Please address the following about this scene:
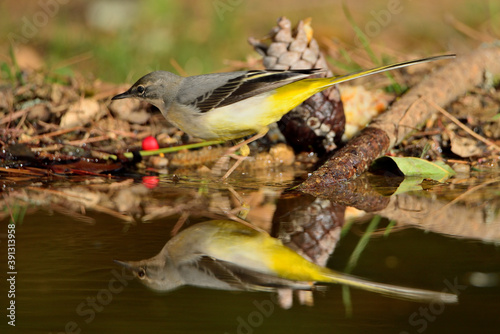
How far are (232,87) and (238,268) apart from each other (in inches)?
88.8

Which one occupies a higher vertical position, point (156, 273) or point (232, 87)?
point (232, 87)

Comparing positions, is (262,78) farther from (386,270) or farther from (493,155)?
(386,270)

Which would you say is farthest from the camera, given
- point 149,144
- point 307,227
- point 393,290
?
point 149,144

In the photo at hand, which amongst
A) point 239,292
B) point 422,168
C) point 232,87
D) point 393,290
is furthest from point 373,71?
point 239,292

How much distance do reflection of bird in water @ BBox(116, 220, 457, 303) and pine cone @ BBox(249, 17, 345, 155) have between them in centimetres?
226

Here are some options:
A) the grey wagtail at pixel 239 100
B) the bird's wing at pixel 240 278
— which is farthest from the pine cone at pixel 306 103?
the bird's wing at pixel 240 278

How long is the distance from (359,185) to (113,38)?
6.14m

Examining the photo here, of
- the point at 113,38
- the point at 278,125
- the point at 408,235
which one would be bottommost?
the point at 408,235

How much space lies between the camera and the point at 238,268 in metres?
2.56

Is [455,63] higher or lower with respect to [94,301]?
higher

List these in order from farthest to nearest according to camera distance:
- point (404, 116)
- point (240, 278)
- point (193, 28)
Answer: point (193, 28), point (404, 116), point (240, 278)

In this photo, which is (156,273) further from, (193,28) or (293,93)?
(193,28)

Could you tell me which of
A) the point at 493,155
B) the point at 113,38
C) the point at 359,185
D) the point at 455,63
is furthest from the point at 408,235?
the point at 113,38

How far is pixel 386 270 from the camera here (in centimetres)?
248
